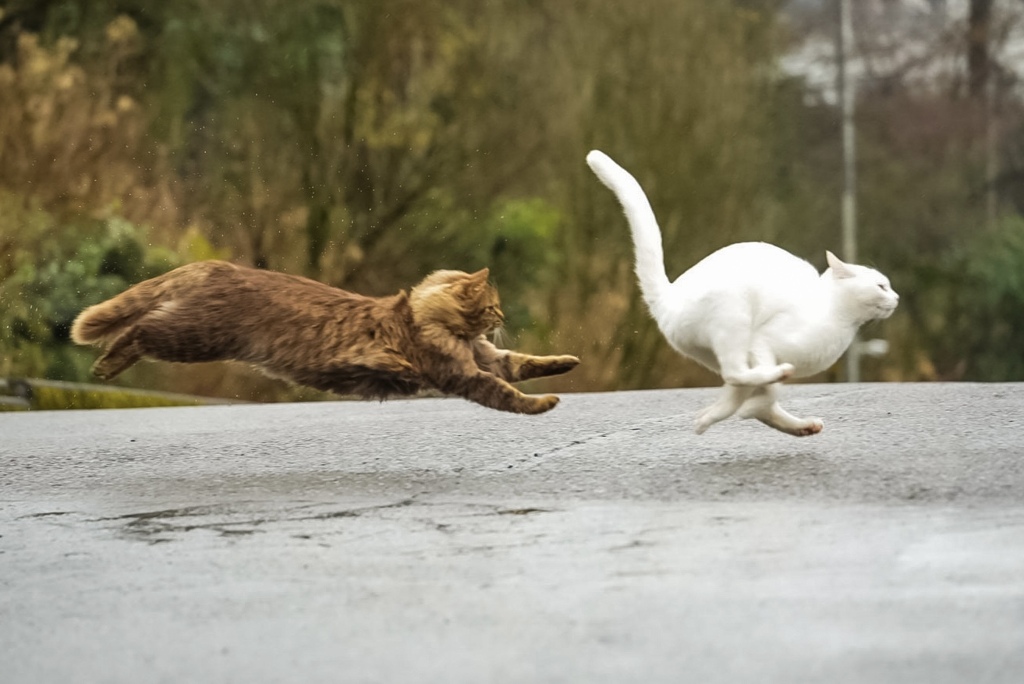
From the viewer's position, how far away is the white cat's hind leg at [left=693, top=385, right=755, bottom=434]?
2.96m

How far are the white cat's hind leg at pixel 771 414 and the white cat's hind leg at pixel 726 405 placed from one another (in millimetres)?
11

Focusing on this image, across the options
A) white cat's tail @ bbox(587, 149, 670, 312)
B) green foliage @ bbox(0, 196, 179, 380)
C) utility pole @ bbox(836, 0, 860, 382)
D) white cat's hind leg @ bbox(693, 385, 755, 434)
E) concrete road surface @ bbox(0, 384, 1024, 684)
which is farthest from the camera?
utility pole @ bbox(836, 0, 860, 382)

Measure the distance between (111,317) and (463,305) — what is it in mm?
720

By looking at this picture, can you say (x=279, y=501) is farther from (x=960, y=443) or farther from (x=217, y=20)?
(x=217, y=20)

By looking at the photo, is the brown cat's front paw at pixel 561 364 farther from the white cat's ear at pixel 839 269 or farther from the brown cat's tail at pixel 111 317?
the brown cat's tail at pixel 111 317

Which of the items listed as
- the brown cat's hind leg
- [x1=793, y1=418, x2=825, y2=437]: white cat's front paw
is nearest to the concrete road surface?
[x1=793, y1=418, x2=825, y2=437]: white cat's front paw

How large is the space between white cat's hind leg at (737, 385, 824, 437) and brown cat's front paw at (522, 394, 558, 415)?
1.21ft

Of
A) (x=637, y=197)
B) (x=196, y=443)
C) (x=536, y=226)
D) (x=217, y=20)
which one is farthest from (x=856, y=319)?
(x=217, y=20)

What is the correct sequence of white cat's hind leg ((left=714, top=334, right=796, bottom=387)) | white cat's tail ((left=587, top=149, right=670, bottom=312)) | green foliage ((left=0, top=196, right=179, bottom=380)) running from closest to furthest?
white cat's hind leg ((left=714, top=334, right=796, bottom=387))
white cat's tail ((left=587, top=149, right=670, bottom=312))
green foliage ((left=0, top=196, right=179, bottom=380))

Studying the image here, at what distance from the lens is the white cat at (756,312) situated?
2.88 m

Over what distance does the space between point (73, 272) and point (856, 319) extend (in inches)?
148

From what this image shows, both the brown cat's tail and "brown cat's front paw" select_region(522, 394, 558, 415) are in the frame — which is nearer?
"brown cat's front paw" select_region(522, 394, 558, 415)

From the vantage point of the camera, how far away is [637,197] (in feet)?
10.2

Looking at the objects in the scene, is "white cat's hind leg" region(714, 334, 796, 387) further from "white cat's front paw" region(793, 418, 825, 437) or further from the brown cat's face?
the brown cat's face
